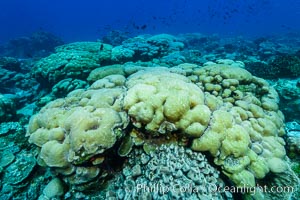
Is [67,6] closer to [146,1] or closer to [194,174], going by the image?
[146,1]

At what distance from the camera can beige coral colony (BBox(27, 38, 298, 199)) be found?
142 inches

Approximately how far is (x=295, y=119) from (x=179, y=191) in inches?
194

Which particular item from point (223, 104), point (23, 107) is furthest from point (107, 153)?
point (23, 107)

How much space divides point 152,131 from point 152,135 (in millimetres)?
158

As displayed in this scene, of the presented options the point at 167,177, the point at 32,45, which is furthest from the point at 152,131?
the point at 32,45

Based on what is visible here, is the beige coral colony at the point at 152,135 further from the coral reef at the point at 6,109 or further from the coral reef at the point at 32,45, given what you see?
the coral reef at the point at 32,45

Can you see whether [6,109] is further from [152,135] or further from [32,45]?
[32,45]

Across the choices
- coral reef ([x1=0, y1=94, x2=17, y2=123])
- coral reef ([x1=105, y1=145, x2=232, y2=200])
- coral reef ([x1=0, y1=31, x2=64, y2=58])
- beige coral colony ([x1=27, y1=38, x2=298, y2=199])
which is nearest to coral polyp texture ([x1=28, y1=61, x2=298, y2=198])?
beige coral colony ([x1=27, y1=38, x2=298, y2=199])

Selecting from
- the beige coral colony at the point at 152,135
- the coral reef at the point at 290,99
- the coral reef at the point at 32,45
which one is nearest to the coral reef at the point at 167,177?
the beige coral colony at the point at 152,135

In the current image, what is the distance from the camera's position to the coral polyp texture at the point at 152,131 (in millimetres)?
3598

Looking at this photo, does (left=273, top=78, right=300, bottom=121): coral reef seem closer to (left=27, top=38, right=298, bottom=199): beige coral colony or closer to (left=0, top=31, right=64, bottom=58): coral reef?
(left=27, top=38, right=298, bottom=199): beige coral colony

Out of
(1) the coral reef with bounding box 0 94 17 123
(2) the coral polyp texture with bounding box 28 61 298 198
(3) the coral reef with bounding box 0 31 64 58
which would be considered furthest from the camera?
(3) the coral reef with bounding box 0 31 64 58

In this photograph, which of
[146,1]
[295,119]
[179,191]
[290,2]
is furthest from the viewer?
[146,1]

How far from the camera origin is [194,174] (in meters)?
3.53
